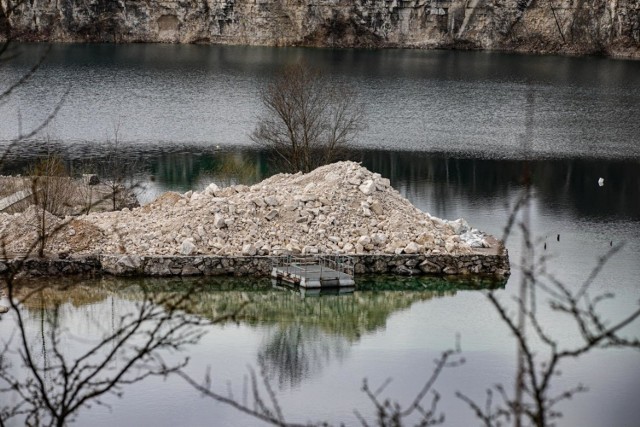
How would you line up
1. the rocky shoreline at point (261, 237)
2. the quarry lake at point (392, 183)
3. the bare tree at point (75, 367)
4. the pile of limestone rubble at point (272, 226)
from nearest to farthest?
the bare tree at point (75, 367) → the quarry lake at point (392, 183) → the rocky shoreline at point (261, 237) → the pile of limestone rubble at point (272, 226)

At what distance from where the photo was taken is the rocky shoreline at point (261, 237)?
21016mm

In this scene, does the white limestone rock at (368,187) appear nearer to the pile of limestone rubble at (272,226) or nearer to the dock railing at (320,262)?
the pile of limestone rubble at (272,226)

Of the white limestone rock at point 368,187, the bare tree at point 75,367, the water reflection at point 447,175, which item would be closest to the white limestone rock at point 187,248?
the bare tree at point 75,367

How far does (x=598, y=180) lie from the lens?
3222 cm

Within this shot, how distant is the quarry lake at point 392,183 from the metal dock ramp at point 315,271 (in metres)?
0.33

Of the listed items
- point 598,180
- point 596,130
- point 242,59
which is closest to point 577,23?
point 242,59

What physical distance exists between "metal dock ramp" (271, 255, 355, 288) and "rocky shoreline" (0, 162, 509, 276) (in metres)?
0.19

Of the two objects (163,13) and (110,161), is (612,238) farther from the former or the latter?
(163,13)

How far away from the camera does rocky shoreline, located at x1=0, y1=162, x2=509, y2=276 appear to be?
68.9 feet

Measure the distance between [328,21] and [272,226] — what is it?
2197 inches

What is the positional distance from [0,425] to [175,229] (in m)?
16.3

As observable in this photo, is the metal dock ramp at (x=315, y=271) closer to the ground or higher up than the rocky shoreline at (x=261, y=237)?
closer to the ground

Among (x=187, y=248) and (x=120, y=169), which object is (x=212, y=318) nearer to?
(x=187, y=248)

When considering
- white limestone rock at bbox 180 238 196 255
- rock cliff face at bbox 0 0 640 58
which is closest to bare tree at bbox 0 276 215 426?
white limestone rock at bbox 180 238 196 255
